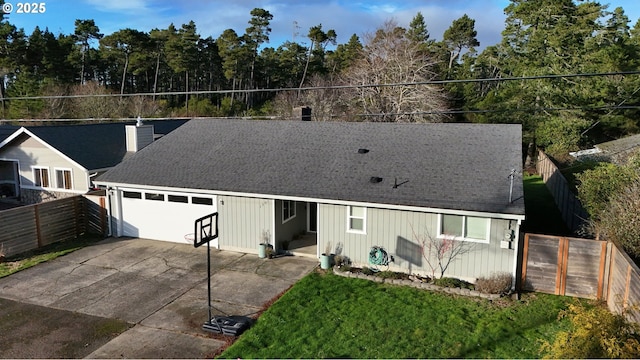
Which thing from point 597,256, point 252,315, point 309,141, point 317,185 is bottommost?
point 252,315

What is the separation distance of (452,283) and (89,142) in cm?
1900

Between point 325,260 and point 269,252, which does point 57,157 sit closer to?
point 269,252

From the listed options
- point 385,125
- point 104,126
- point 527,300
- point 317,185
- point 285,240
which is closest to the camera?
point 527,300

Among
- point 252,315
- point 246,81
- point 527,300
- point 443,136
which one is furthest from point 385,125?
point 246,81

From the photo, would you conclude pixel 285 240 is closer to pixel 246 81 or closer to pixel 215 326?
pixel 215 326

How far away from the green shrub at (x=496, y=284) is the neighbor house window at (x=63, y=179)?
18830mm

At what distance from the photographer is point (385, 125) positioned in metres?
17.6

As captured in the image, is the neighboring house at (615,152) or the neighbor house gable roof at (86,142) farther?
the neighboring house at (615,152)

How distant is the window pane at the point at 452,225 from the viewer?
1276 cm

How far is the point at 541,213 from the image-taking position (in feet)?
67.2

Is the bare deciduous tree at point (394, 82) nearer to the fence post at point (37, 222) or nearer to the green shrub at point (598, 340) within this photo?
the fence post at point (37, 222)

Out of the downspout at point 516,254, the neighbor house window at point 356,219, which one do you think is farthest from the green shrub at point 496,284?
the neighbor house window at point 356,219

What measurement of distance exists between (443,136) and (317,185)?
517 cm

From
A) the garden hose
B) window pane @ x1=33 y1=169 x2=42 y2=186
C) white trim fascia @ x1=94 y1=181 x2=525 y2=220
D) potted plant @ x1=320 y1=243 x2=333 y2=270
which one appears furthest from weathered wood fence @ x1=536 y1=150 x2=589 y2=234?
window pane @ x1=33 y1=169 x2=42 y2=186
